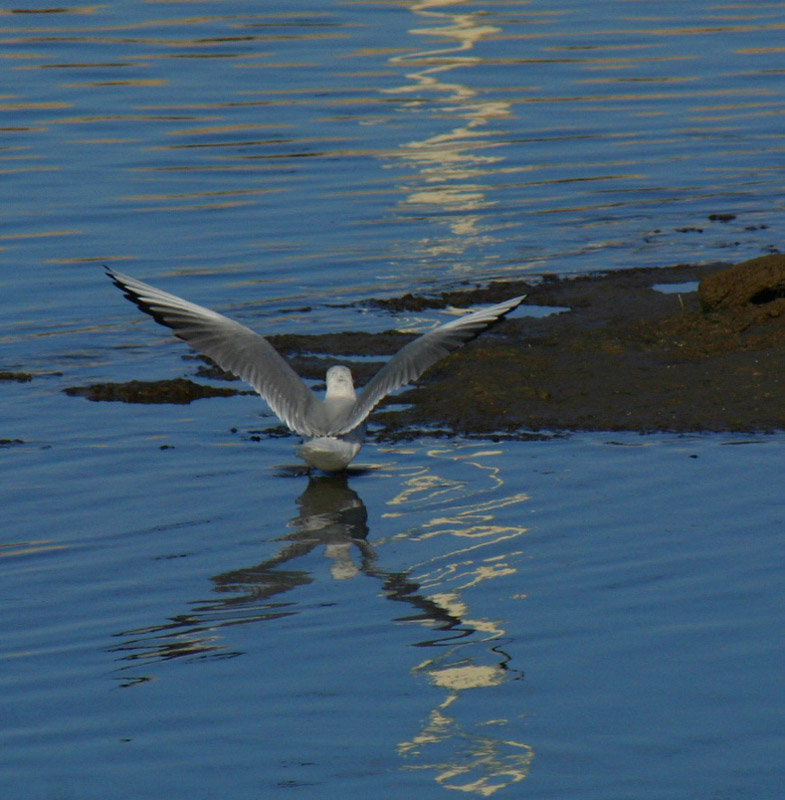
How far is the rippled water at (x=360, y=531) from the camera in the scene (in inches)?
230

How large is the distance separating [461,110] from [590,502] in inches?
573

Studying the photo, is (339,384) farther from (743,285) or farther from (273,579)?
(743,285)

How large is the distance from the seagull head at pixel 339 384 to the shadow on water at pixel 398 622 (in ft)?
3.27

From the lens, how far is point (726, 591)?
725 cm

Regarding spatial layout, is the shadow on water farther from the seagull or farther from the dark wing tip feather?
the dark wing tip feather

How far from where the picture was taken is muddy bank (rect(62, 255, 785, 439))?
406 inches

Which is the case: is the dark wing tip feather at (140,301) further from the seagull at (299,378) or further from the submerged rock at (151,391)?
the submerged rock at (151,391)

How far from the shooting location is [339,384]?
32.9 ft

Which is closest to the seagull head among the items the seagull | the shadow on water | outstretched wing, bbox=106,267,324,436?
the seagull

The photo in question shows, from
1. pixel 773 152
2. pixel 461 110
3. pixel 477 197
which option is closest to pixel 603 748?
pixel 477 197

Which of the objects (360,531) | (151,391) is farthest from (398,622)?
(151,391)

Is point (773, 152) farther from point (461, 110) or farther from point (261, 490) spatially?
point (261, 490)

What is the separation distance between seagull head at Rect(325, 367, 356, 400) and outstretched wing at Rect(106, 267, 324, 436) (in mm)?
198

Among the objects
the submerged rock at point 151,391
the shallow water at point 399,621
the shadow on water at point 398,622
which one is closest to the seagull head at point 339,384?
the shallow water at point 399,621
